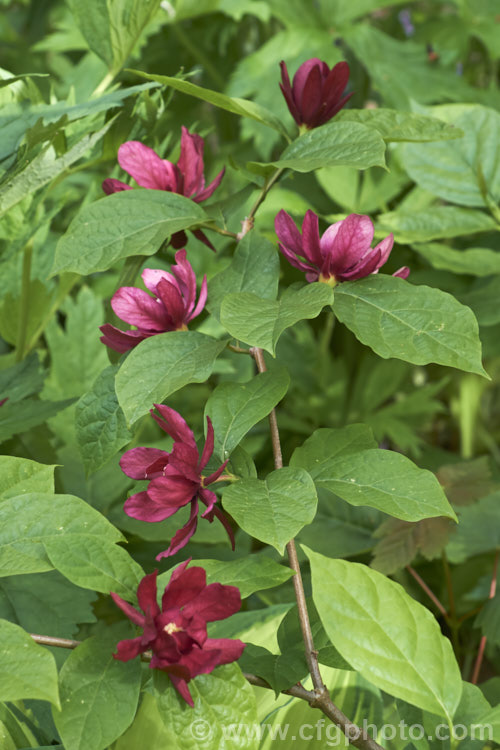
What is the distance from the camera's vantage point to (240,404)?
48cm

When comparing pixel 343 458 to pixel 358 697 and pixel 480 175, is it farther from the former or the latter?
pixel 480 175

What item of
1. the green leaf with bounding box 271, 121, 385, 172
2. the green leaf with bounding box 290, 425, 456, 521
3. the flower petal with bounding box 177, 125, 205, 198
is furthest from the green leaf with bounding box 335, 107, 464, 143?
the green leaf with bounding box 290, 425, 456, 521

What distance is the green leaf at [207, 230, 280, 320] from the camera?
1.68 ft

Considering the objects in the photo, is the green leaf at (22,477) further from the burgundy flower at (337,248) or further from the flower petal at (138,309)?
the burgundy flower at (337,248)

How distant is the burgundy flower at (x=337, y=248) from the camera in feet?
1.63

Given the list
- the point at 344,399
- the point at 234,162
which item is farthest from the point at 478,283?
the point at 234,162

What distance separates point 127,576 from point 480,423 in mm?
1174

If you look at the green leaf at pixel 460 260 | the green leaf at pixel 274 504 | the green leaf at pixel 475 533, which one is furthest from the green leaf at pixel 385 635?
the green leaf at pixel 460 260

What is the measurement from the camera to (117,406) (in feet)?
1.62

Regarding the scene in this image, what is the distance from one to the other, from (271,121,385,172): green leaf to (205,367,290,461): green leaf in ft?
0.46

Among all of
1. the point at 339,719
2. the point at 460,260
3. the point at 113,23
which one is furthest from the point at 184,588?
the point at 460,260

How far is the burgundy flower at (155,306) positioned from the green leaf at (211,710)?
0.23 m

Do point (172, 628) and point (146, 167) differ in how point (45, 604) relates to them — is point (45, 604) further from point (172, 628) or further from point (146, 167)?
point (146, 167)

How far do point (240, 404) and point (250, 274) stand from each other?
10 centimetres
